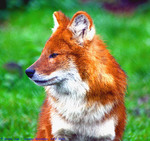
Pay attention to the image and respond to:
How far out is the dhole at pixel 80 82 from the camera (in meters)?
3.58

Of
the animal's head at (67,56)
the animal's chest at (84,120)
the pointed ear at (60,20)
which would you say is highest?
the pointed ear at (60,20)

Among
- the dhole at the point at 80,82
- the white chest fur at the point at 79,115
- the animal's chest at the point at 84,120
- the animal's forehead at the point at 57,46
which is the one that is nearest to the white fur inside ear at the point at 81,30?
the dhole at the point at 80,82

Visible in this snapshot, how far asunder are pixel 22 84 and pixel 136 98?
2.47 m

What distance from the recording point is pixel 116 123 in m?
3.82

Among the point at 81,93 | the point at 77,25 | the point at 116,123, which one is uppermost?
the point at 77,25

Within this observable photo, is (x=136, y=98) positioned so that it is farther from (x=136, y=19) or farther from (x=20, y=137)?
(x=136, y=19)

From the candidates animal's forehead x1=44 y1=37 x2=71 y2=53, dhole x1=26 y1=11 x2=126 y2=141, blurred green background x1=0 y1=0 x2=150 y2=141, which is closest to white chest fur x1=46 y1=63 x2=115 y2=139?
dhole x1=26 y1=11 x2=126 y2=141

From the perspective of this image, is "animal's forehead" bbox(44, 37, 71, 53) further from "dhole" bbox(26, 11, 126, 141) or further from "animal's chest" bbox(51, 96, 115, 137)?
"animal's chest" bbox(51, 96, 115, 137)

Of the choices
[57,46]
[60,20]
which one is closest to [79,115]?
[57,46]

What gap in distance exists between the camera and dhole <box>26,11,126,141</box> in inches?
141

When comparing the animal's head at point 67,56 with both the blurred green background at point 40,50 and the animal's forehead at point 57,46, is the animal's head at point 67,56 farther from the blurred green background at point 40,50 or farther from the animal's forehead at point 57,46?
the blurred green background at point 40,50

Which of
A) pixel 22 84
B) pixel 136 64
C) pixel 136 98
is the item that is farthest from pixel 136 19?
pixel 22 84

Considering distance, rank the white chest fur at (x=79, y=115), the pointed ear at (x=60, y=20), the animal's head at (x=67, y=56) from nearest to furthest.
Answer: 1. the animal's head at (x=67, y=56)
2. the white chest fur at (x=79, y=115)
3. the pointed ear at (x=60, y=20)

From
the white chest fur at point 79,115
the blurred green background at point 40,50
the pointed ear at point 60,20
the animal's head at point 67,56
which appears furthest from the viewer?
the blurred green background at point 40,50
